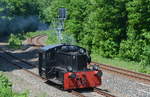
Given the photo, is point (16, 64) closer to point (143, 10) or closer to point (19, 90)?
point (19, 90)

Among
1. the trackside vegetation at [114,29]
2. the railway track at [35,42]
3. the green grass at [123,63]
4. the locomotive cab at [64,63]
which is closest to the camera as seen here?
the locomotive cab at [64,63]

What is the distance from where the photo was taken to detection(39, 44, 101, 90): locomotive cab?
15.9 metres

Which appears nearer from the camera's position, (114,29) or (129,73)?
(129,73)

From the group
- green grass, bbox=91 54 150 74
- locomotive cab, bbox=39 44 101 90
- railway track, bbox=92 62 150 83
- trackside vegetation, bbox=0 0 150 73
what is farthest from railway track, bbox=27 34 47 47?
locomotive cab, bbox=39 44 101 90

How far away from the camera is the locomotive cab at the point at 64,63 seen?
15938 millimetres

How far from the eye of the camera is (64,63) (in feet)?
54.9

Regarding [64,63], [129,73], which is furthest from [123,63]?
[64,63]

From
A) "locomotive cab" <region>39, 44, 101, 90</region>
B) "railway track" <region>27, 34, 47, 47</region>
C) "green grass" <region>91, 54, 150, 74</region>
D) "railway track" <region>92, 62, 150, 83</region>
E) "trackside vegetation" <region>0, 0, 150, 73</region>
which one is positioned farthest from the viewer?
"railway track" <region>27, 34, 47, 47</region>

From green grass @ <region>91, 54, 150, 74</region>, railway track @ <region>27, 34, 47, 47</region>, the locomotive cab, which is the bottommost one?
railway track @ <region>27, 34, 47, 47</region>

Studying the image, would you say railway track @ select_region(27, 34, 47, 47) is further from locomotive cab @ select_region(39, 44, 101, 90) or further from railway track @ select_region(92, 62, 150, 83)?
locomotive cab @ select_region(39, 44, 101, 90)

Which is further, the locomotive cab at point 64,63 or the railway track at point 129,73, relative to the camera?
the railway track at point 129,73

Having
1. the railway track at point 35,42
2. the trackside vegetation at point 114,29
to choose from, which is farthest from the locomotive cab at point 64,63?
the railway track at point 35,42

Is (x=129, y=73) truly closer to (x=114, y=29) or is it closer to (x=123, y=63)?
(x=123, y=63)

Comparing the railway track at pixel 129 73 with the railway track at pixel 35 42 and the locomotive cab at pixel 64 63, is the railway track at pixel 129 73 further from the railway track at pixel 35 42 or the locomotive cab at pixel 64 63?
the railway track at pixel 35 42
